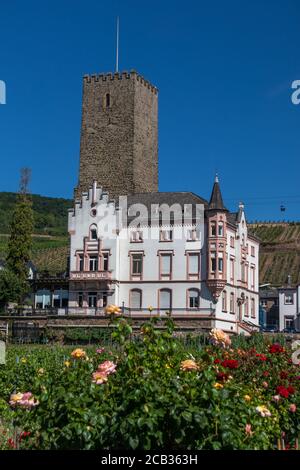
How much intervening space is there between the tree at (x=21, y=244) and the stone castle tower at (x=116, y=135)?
20.8 ft

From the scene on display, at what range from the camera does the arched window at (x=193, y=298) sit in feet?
192

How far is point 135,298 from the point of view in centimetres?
6034

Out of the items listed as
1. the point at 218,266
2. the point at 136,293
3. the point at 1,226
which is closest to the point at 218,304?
the point at 218,266

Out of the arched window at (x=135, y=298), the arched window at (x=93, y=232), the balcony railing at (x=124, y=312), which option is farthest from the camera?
the arched window at (x=93, y=232)

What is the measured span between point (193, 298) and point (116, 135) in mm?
19093

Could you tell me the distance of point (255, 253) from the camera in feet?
222

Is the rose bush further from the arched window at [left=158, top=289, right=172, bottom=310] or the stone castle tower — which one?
the stone castle tower

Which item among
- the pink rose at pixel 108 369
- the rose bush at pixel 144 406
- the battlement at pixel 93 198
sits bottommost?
the rose bush at pixel 144 406

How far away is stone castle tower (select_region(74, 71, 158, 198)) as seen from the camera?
69.1m

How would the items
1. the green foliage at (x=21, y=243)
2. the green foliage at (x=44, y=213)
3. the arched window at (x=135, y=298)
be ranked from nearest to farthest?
the arched window at (x=135, y=298), the green foliage at (x=21, y=243), the green foliage at (x=44, y=213)

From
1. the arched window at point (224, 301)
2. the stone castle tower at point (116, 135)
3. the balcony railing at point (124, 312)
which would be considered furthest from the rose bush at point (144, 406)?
the stone castle tower at point (116, 135)

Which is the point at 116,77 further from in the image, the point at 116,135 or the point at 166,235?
the point at 166,235

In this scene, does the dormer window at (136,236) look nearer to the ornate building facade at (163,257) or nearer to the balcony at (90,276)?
the ornate building facade at (163,257)
